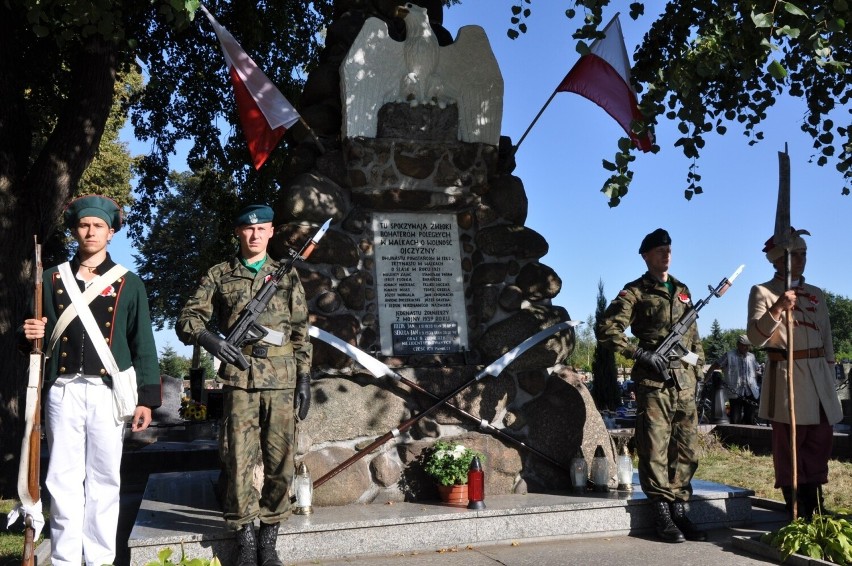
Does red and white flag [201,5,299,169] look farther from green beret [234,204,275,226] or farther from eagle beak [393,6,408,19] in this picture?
green beret [234,204,275,226]

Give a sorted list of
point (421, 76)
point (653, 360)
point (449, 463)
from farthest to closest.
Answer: point (421, 76) < point (449, 463) < point (653, 360)

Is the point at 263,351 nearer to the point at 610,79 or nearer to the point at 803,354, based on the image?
the point at 803,354

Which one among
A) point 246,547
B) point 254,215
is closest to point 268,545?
point 246,547

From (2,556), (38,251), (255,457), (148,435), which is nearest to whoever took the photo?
(38,251)

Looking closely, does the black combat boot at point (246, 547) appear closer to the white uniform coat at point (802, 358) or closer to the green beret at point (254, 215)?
the green beret at point (254, 215)

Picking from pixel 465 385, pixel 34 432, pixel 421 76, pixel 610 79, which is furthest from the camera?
pixel 610 79

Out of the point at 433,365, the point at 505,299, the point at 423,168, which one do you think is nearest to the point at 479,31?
the point at 423,168

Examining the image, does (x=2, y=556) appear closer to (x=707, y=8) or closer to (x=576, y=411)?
(x=576, y=411)

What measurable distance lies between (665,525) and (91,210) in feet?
13.3

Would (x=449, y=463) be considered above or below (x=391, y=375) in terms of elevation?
below

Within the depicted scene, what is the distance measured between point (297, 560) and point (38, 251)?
237 centimetres

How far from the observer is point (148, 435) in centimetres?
1362

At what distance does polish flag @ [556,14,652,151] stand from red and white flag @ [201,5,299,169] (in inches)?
99.5

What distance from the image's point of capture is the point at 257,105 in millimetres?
6754
